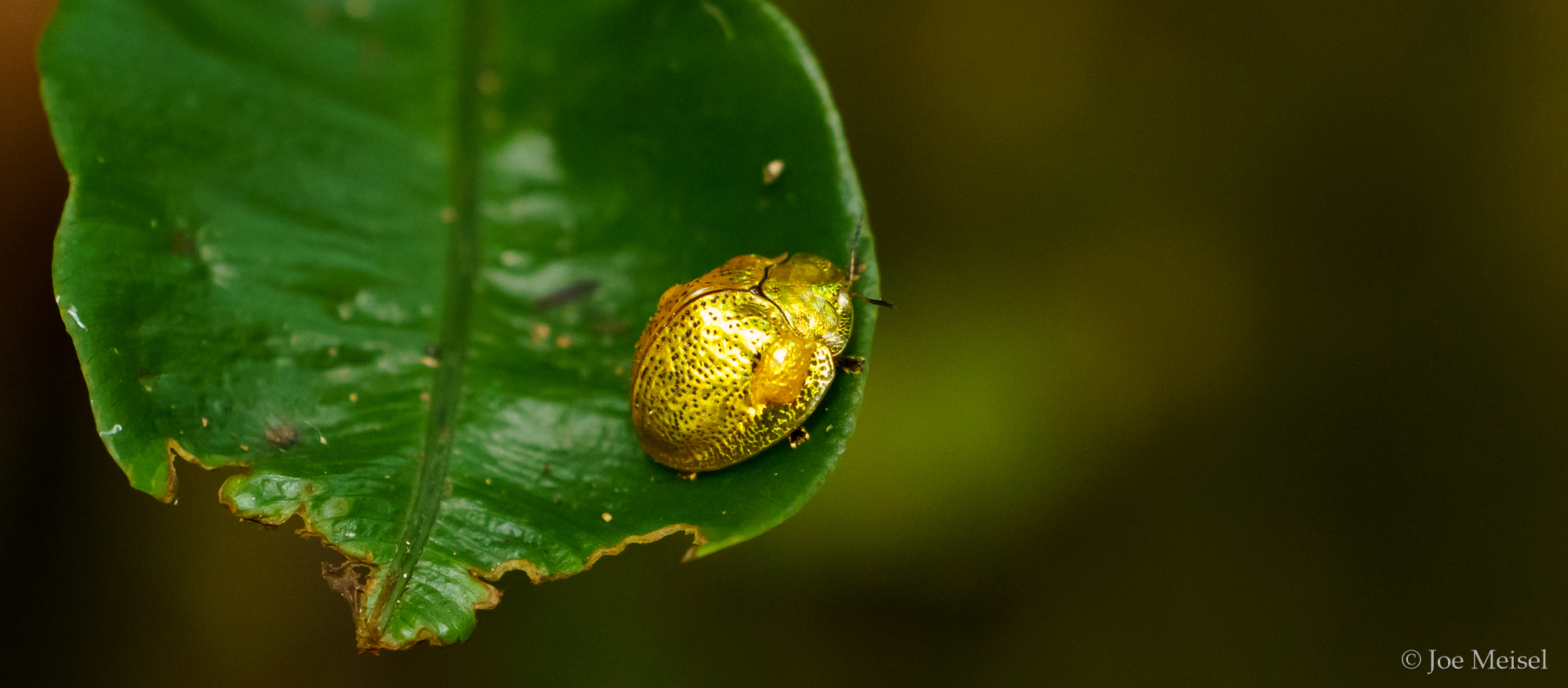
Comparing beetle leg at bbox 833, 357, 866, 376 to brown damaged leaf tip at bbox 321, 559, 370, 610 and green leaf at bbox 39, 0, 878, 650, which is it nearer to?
green leaf at bbox 39, 0, 878, 650

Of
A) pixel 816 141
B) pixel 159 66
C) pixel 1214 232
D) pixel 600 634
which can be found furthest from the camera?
pixel 1214 232

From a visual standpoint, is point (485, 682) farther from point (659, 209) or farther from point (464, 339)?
point (659, 209)

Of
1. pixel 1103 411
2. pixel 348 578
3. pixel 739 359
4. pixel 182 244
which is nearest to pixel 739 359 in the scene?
pixel 739 359

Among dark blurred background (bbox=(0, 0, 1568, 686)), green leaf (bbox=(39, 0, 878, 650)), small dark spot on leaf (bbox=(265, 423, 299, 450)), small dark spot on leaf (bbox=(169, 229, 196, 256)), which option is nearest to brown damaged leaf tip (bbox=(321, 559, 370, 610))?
green leaf (bbox=(39, 0, 878, 650))

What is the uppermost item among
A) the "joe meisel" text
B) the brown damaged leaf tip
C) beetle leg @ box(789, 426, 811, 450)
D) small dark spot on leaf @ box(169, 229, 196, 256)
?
the "joe meisel" text

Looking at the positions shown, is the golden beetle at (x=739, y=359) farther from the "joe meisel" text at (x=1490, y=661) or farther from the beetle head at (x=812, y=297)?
the "joe meisel" text at (x=1490, y=661)

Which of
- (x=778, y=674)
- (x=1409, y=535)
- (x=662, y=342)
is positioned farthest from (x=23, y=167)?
(x=1409, y=535)

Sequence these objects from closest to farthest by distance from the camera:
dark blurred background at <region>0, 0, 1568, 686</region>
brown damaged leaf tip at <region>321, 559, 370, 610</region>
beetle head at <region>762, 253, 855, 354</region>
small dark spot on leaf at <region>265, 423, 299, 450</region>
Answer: brown damaged leaf tip at <region>321, 559, 370, 610</region> < small dark spot on leaf at <region>265, 423, 299, 450</region> < beetle head at <region>762, 253, 855, 354</region> < dark blurred background at <region>0, 0, 1568, 686</region>
